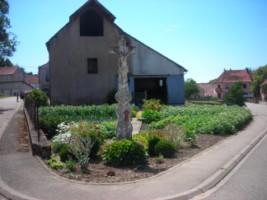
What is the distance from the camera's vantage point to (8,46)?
42.4 metres

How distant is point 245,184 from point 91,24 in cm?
2748

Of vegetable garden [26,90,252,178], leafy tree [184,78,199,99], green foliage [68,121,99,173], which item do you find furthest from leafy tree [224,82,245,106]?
leafy tree [184,78,199,99]

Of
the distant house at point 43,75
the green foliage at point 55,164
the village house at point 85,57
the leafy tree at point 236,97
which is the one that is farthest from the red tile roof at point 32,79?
the green foliage at point 55,164

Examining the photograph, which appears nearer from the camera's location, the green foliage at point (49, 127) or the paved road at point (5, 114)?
the green foliage at point (49, 127)

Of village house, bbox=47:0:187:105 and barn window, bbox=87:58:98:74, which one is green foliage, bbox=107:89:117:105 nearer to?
village house, bbox=47:0:187:105

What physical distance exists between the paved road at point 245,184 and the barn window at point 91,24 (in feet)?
80.0

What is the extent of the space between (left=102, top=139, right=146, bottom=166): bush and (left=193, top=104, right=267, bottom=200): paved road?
2602 mm

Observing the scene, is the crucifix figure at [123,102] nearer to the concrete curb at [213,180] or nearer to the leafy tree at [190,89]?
the concrete curb at [213,180]

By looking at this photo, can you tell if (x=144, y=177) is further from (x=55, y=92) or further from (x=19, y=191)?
(x=55, y=92)

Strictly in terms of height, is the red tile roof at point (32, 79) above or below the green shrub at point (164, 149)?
above

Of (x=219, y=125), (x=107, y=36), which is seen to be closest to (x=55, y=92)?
(x=107, y=36)

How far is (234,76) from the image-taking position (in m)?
95.4

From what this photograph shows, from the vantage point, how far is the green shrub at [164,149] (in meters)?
11.5

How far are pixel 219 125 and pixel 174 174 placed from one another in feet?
30.5
